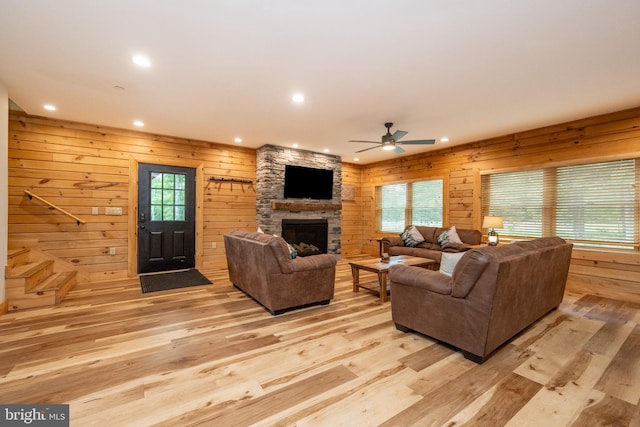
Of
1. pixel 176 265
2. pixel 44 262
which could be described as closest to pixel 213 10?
pixel 44 262

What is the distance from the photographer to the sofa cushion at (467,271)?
2.20 metres

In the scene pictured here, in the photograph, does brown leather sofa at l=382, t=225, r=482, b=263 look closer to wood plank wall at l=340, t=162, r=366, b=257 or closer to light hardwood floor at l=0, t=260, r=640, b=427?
wood plank wall at l=340, t=162, r=366, b=257

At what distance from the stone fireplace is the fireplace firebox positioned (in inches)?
0.9

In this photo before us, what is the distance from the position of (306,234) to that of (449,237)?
3.02 metres

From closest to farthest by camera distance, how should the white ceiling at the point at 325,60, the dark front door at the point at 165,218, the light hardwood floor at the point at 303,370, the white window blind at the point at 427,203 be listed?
the light hardwood floor at the point at 303,370 < the white ceiling at the point at 325,60 < the dark front door at the point at 165,218 < the white window blind at the point at 427,203

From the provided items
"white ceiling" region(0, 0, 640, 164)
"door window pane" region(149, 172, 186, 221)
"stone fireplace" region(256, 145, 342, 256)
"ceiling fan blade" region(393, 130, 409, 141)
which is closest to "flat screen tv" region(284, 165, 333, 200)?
"stone fireplace" region(256, 145, 342, 256)

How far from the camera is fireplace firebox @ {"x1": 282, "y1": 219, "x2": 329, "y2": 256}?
631 cm

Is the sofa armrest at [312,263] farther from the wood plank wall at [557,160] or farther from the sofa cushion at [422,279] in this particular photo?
the wood plank wall at [557,160]

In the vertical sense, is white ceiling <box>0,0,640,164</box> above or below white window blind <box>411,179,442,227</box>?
above

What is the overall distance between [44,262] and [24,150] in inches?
69.4

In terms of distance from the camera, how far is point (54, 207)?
4.48 metres

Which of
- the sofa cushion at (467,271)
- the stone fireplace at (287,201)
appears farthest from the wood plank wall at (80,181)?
the sofa cushion at (467,271)

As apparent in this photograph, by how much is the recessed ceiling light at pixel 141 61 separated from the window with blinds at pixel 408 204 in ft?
18.8

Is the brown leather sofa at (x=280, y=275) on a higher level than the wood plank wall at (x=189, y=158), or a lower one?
lower
